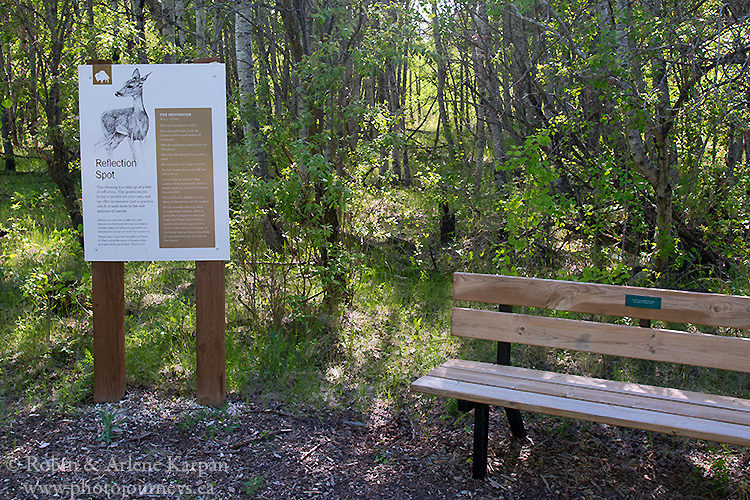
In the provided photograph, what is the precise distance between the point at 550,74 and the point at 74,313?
502cm

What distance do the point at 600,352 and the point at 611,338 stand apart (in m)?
0.10

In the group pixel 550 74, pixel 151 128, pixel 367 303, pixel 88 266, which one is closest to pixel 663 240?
pixel 550 74

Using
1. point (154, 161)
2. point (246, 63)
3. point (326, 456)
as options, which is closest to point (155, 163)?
point (154, 161)

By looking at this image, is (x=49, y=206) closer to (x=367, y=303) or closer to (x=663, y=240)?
(x=367, y=303)

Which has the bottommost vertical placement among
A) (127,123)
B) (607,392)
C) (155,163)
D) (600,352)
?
(607,392)

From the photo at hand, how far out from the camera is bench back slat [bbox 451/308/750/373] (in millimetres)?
3242

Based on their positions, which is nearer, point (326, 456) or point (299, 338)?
point (326, 456)

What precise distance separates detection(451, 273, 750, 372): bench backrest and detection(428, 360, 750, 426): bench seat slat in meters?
0.18

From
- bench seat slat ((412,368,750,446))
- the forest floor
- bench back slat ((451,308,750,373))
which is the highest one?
bench back slat ((451,308,750,373))

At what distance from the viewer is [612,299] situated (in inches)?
140

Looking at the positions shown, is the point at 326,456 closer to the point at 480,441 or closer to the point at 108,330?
the point at 480,441

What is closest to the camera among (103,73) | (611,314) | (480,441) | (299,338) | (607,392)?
(607,392)

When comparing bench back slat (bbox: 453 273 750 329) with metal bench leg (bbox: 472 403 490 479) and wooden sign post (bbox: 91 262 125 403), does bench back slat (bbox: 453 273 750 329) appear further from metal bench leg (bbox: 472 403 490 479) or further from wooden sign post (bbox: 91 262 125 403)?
wooden sign post (bbox: 91 262 125 403)

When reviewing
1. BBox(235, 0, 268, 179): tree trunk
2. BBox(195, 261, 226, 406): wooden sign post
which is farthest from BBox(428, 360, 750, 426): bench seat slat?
BBox(235, 0, 268, 179): tree trunk
